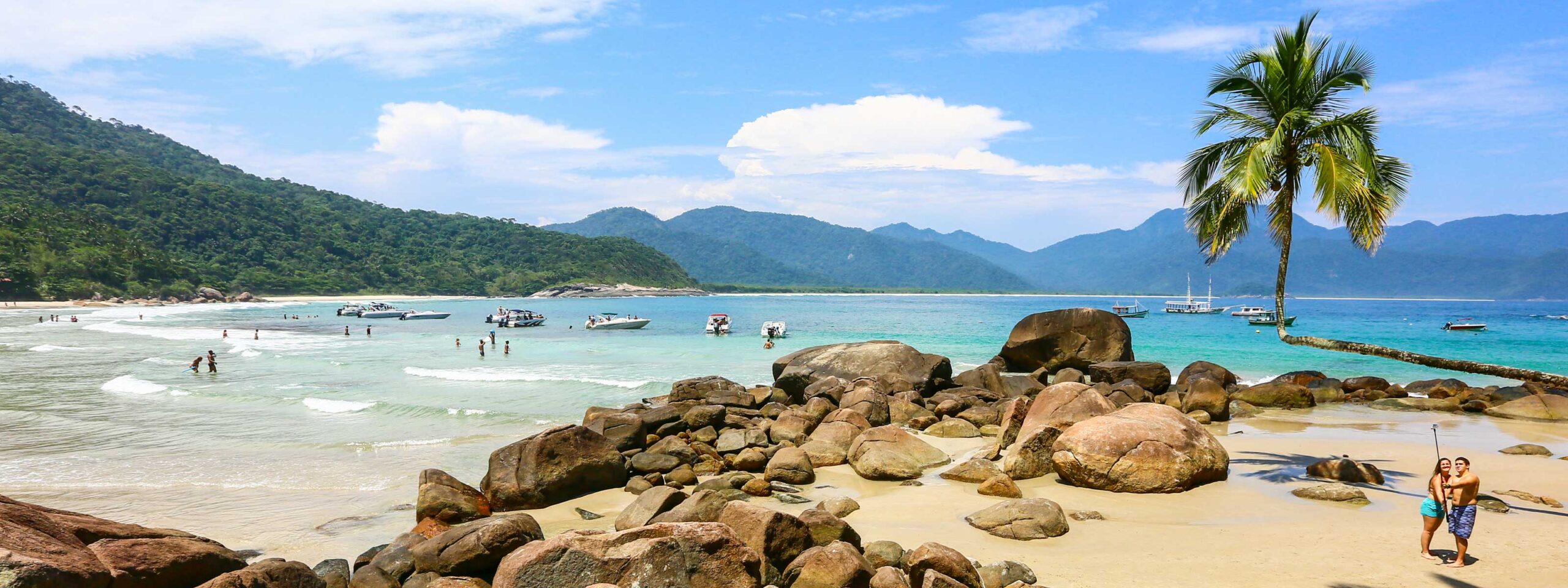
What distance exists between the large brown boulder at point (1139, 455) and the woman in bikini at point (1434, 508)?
287 cm

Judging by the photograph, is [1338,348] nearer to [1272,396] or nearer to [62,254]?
[1272,396]

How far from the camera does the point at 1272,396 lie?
64.6 feet

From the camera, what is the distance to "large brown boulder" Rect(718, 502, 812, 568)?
23.3 ft

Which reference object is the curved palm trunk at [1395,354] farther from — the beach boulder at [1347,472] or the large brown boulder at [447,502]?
the large brown boulder at [447,502]

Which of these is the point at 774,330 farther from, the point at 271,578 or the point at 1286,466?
the point at 271,578

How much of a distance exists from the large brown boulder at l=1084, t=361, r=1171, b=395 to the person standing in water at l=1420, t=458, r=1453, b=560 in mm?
13046

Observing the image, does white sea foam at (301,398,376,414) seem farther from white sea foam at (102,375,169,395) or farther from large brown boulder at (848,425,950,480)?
large brown boulder at (848,425,950,480)

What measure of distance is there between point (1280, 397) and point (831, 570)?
17765 mm

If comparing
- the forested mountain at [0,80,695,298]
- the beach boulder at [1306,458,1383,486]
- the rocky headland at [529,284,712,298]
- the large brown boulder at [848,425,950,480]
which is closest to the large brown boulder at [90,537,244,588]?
the large brown boulder at [848,425,950,480]

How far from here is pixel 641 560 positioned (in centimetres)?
618

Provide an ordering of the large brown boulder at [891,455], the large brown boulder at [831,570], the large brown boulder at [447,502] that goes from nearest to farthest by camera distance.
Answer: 1. the large brown boulder at [831,570]
2. the large brown boulder at [447,502]
3. the large brown boulder at [891,455]

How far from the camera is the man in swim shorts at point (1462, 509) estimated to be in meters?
7.25

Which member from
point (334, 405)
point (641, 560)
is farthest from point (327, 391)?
point (641, 560)

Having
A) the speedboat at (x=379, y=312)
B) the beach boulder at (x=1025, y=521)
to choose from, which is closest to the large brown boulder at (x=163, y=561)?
the beach boulder at (x=1025, y=521)
